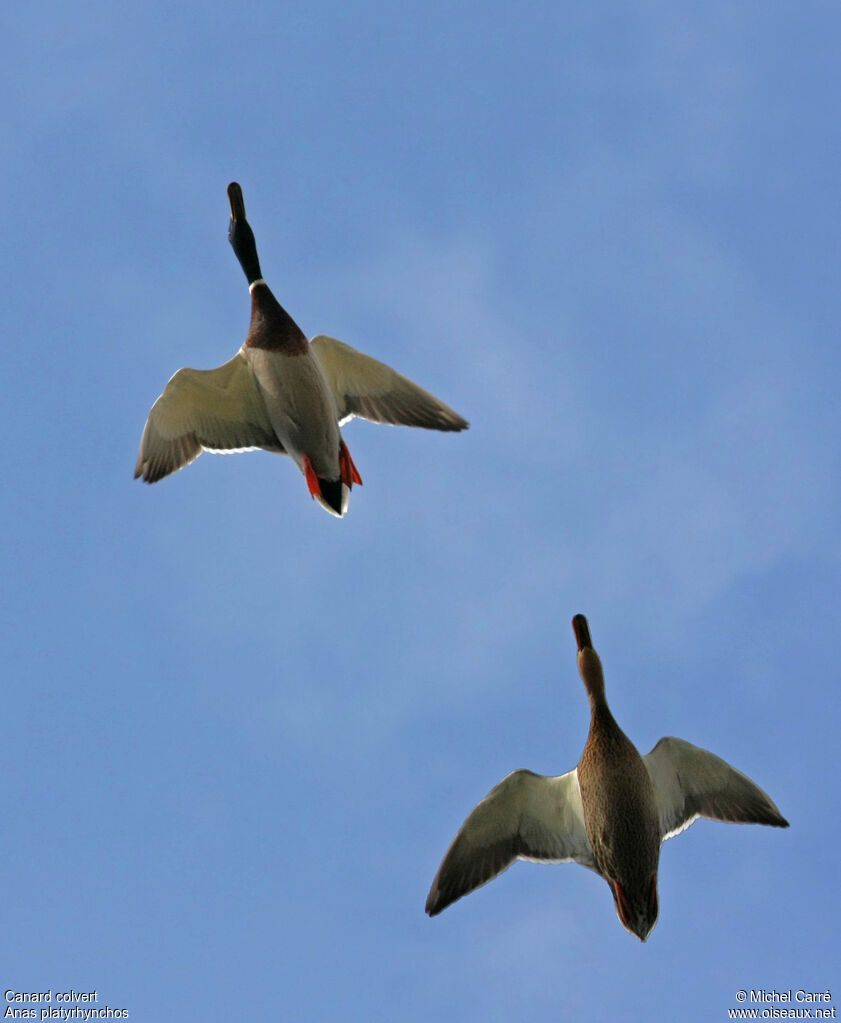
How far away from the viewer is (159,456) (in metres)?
12.1

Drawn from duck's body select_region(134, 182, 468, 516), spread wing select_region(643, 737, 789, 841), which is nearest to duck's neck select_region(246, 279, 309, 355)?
duck's body select_region(134, 182, 468, 516)

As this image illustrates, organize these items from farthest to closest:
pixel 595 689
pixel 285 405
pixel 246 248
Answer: pixel 246 248 < pixel 285 405 < pixel 595 689

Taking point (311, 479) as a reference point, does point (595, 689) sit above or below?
below

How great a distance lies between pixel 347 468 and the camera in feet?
40.7

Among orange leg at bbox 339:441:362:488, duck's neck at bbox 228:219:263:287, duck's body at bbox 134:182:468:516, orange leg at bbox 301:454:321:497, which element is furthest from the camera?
duck's neck at bbox 228:219:263:287

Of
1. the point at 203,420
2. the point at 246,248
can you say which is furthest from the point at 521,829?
the point at 246,248

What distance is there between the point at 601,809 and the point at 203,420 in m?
4.71

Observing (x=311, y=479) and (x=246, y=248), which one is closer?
(x=311, y=479)

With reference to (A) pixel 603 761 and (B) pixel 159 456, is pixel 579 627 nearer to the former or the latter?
(A) pixel 603 761

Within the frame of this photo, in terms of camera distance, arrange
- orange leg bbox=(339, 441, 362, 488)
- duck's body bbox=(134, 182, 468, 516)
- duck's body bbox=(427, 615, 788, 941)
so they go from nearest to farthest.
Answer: duck's body bbox=(427, 615, 788, 941) < duck's body bbox=(134, 182, 468, 516) < orange leg bbox=(339, 441, 362, 488)

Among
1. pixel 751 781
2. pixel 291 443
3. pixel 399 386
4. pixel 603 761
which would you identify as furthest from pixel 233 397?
pixel 751 781

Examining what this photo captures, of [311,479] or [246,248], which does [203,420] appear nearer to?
[311,479]

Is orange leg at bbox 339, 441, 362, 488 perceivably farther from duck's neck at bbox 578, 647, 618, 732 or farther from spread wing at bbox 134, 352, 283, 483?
duck's neck at bbox 578, 647, 618, 732

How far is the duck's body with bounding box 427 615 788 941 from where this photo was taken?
10.5m
